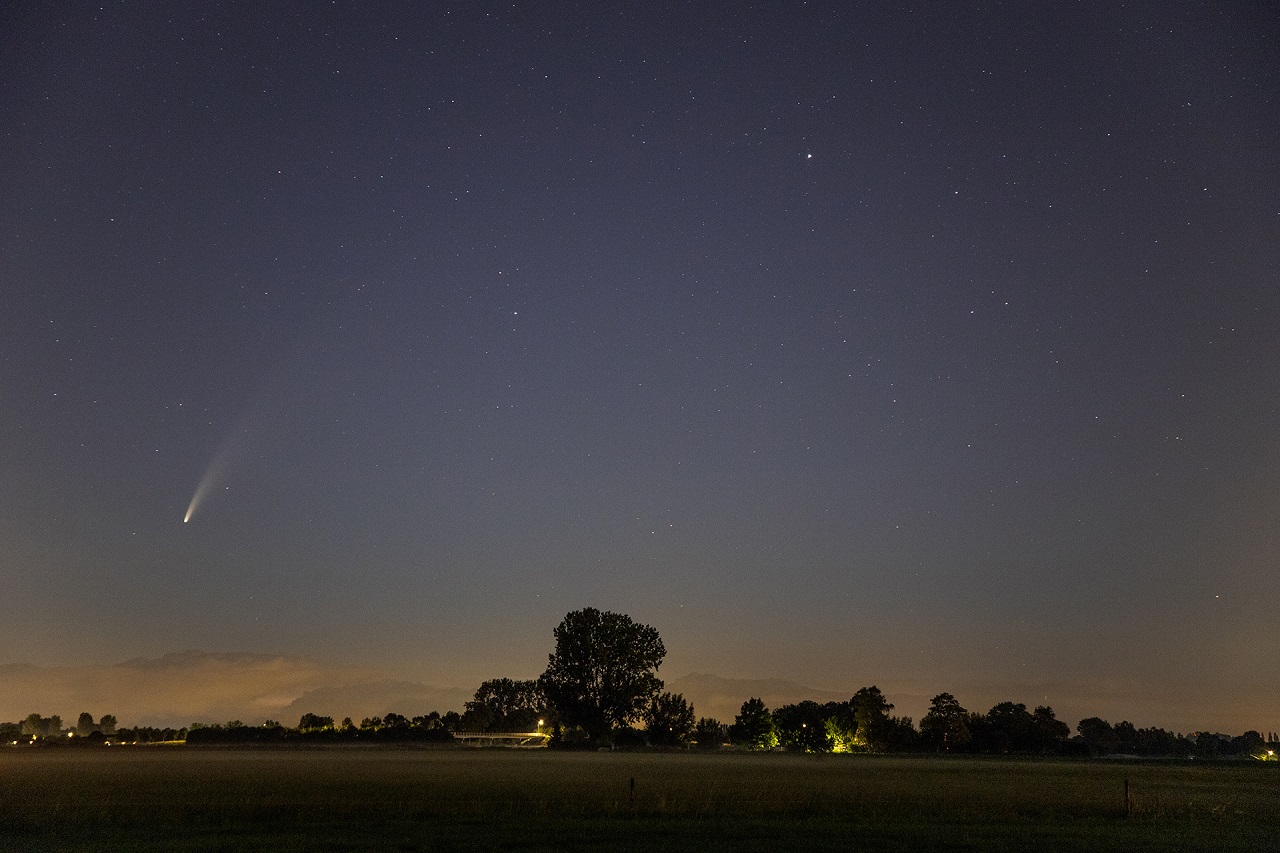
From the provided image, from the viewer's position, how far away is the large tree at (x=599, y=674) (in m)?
115

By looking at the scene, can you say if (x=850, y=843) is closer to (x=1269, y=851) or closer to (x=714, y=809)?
(x=714, y=809)

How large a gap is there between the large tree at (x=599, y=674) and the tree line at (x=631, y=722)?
0.13 meters

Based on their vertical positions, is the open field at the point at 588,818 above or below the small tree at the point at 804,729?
above

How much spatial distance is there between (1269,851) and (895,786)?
20.7 meters

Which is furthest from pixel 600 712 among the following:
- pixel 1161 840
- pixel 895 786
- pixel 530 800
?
pixel 1161 840

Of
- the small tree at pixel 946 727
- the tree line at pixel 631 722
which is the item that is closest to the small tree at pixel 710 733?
the tree line at pixel 631 722

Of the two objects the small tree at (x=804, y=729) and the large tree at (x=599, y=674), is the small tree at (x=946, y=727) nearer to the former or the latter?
the small tree at (x=804, y=729)

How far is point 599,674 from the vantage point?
116250 millimetres

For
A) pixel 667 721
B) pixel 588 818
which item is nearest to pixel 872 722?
pixel 667 721

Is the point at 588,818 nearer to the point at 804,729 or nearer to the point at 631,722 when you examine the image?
the point at 631,722

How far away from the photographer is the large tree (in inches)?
4535

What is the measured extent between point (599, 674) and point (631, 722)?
7368 millimetres

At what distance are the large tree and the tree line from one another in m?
0.13

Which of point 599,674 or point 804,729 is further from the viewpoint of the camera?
point 804,729
